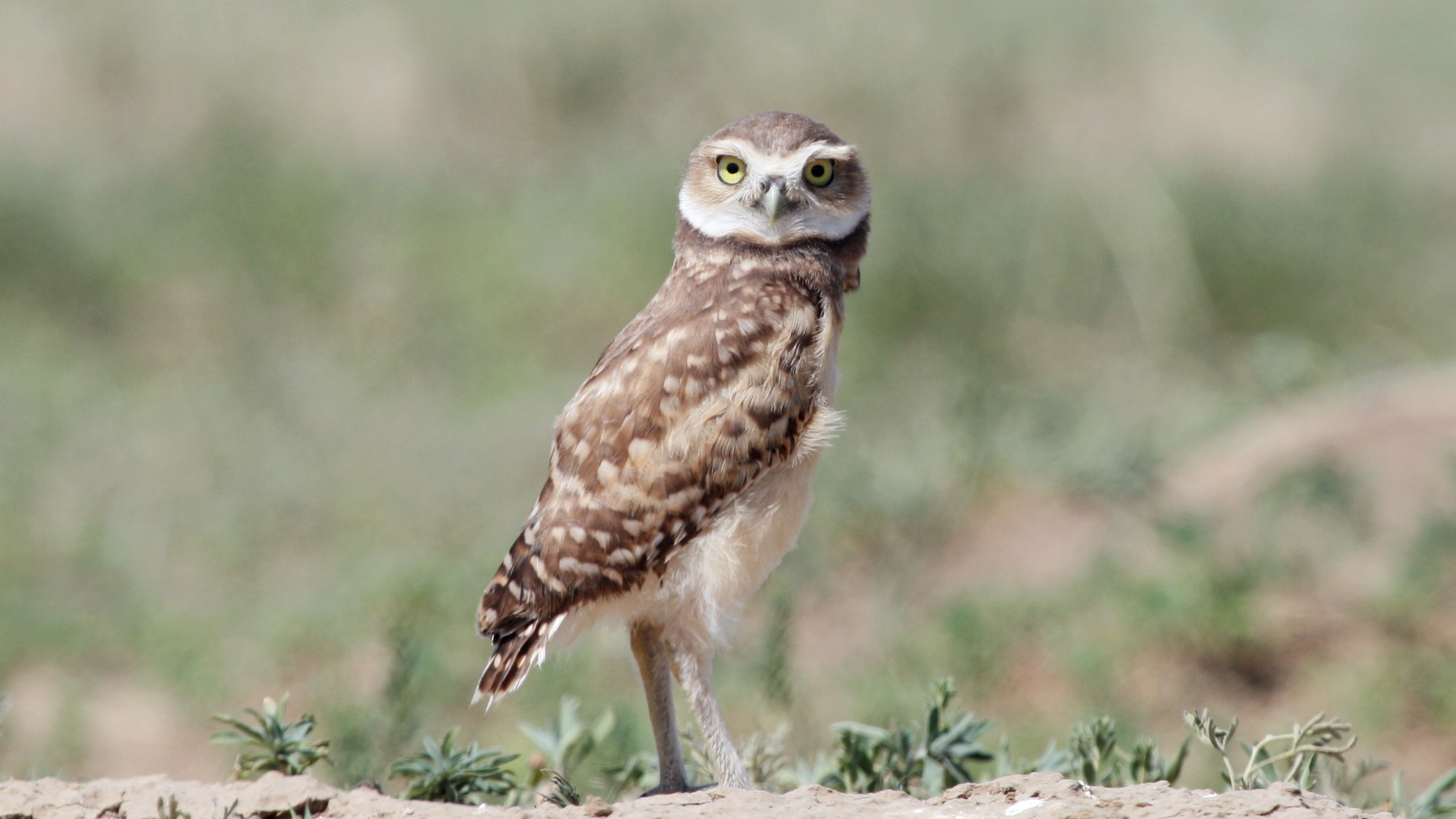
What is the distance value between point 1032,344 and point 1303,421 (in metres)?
3.65

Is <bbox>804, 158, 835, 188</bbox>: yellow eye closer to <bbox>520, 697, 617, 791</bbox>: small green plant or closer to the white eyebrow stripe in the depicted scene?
the white eyebrow stripe

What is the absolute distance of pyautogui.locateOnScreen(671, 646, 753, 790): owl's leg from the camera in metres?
3.58

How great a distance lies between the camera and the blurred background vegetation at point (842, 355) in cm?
558

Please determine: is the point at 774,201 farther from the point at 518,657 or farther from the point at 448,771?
the point at 448,771

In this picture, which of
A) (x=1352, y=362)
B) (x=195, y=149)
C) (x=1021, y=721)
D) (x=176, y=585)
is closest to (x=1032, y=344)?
(x=1352, y=362)

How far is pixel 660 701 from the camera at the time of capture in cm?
375

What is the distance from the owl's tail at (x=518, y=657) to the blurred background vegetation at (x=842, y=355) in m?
0.40

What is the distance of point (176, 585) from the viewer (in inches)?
283

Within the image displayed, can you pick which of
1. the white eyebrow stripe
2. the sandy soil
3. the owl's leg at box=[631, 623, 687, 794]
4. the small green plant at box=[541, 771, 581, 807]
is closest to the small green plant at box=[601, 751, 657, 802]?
the owl's leg at box=[631, 623, 687, 794]

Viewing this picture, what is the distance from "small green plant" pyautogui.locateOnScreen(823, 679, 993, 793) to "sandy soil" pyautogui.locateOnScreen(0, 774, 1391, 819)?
1.64 feet

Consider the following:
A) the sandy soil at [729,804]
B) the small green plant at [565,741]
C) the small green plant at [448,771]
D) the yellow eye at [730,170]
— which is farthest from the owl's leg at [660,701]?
the yellow eye at [730,170]

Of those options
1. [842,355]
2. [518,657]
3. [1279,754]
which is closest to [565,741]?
[518,657]

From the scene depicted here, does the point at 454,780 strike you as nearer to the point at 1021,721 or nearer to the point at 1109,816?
the point at 1109,816

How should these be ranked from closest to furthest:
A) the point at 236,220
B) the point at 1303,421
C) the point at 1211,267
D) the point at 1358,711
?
the point at 1358,711
the point at 1303,421
the point at 1211,267
the point at 236,220
